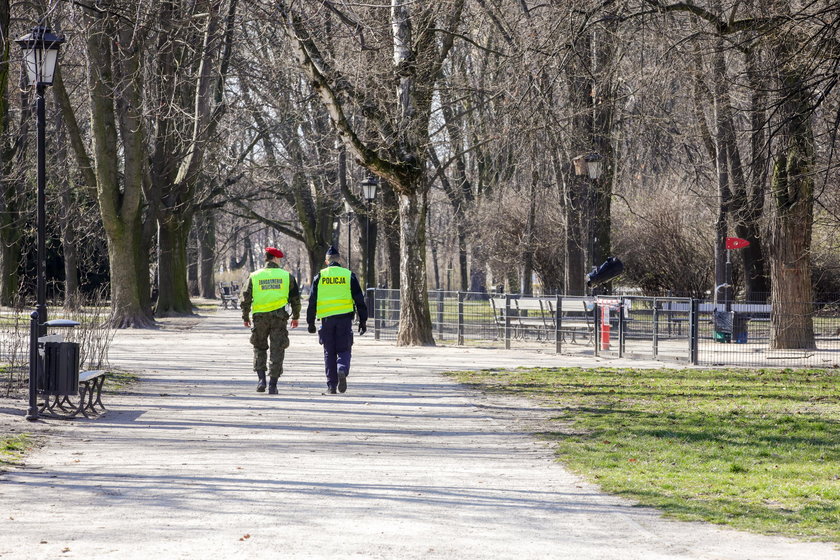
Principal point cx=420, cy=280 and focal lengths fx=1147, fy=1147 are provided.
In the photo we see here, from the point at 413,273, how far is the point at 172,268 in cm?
1834

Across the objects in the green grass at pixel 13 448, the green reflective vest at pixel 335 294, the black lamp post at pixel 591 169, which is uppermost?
the black lamp post at pixel 591 169

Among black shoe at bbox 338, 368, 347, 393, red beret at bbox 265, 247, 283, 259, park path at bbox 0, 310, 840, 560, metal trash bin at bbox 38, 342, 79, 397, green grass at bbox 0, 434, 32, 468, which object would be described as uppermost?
red beret at bbox 265, 247, 283, 259

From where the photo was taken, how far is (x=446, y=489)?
8375 millimetres

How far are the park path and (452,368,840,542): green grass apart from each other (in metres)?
0.37

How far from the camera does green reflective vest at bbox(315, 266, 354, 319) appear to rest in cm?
1440

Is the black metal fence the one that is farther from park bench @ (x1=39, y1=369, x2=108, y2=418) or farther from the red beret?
park bench @ (x1=39, y1=369, x2=108, y2=418)

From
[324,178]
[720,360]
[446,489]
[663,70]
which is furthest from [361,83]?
[324,178]

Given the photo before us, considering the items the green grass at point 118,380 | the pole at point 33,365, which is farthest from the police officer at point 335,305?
the pole at point 33,365

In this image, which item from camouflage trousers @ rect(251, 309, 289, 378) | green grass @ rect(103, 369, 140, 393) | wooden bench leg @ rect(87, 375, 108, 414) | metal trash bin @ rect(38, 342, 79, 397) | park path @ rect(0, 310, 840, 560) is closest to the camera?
park path @ rect(0, 310, 840, 560)

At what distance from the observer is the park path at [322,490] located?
21.3ft

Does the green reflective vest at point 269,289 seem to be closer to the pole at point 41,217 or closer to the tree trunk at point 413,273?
the pole at point 41,217

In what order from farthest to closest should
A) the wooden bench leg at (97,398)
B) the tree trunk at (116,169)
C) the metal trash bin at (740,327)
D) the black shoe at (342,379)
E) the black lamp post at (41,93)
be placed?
the tree trunk at (116,169) < the metal trash bin at (740,327) < the black shoe at (342,379) < the wooden bench leg at (97,398) < the black lamp post at (41,93)

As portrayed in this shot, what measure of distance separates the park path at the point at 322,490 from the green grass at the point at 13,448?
0.18 metres

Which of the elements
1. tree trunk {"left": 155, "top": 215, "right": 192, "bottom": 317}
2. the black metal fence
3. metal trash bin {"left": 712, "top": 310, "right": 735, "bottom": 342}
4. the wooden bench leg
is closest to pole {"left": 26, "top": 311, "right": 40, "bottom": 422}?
the wooden bench leg
